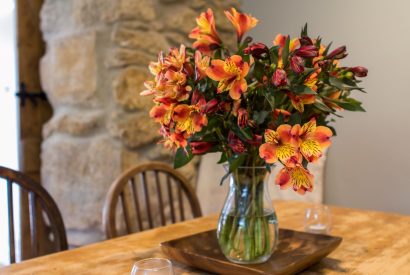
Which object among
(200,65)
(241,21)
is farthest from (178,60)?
(241,21)

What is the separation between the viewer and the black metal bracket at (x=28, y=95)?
6.22ft

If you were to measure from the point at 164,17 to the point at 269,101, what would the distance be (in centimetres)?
130

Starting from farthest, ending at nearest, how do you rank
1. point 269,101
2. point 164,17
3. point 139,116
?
point 164,17 < point 139,116 < point 269,101

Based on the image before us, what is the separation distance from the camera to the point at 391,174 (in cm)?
163

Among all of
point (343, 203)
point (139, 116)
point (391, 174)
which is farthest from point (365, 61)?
point (139, 116)

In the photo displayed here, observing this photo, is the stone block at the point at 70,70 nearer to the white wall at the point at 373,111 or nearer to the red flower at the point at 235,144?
the white wall at the point at 373,111

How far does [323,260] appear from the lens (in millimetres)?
889

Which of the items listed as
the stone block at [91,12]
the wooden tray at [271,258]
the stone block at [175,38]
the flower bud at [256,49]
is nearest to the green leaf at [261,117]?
the flower bud at [256,49]

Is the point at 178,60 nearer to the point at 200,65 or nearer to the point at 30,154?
the point at 200,65

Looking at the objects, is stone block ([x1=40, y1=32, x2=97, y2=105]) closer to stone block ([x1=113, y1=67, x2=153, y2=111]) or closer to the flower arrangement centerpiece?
stone block ([x1=113, y1=67, x2=153, y2=111])

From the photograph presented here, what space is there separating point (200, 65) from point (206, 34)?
0.30 ft

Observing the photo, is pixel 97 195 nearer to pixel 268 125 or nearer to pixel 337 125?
pixel 337 125

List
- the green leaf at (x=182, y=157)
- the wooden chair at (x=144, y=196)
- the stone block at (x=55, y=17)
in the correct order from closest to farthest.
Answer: the green leaf at (x=182, y=157) → the wooden chair at (x=144, y=196) → the stone block at (x=55, y=17)

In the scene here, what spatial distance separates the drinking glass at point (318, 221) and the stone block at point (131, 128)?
86 cm
